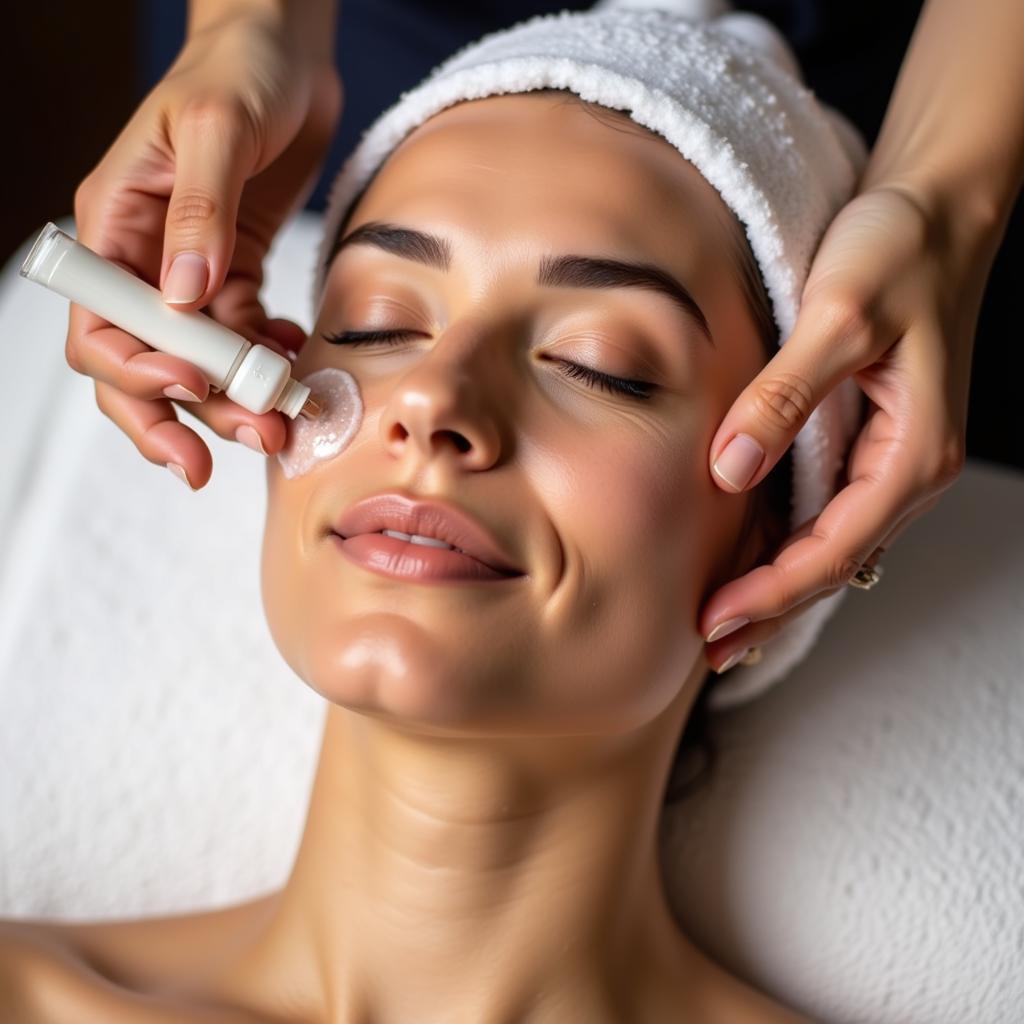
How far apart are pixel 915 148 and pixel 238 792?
895 mm

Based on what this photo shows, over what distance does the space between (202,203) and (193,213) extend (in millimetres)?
11

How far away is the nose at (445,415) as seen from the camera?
2.93 feet

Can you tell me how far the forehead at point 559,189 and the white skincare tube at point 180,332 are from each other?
17cm

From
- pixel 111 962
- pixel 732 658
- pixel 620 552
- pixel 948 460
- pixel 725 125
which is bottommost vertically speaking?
pixel 111 962

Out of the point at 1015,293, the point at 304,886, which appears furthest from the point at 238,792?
the point at 1015,293

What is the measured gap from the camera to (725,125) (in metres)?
1.06

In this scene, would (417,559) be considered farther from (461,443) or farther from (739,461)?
(739,461)

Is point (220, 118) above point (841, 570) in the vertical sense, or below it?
above

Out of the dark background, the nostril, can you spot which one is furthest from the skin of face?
the dark background

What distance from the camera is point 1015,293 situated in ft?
5.41

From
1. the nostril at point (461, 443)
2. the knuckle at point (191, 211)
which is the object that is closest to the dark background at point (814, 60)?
the knuckle at point (191, 211)

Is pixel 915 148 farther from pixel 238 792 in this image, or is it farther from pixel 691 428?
pixel 238 792

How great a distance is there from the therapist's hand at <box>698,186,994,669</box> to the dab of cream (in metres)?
0.27

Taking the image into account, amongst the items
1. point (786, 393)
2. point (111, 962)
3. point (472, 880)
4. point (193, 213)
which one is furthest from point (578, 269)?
point (111, 962)
